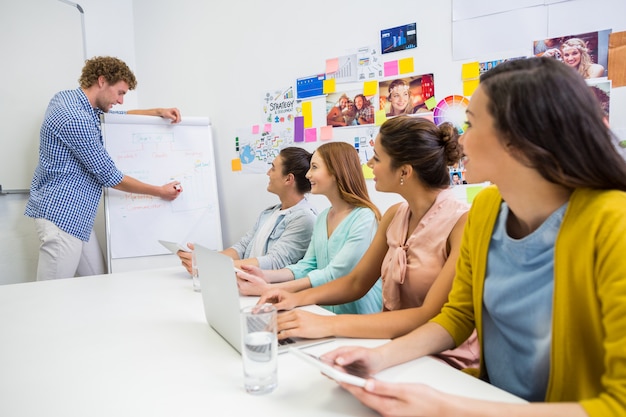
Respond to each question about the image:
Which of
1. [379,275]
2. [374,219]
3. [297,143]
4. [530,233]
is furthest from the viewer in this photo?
[297,143]

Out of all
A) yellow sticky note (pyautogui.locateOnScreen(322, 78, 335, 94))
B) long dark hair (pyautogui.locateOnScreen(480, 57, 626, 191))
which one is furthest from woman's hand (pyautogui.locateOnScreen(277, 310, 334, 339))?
yellow sticky note (pyautogui.locateOnScreen(322, 78, 335, 94))

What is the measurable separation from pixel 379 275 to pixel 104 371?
2.93ft

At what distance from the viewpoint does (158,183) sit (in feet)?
9.61

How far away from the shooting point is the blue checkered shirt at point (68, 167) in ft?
8.16

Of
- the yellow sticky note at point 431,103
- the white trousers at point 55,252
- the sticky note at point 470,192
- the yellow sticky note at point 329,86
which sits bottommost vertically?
the white trousers at point 55,252

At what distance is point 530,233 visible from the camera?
85 cm

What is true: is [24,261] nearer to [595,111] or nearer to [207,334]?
[207,334]

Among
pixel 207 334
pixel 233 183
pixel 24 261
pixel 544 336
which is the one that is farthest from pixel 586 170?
pixel 24 261

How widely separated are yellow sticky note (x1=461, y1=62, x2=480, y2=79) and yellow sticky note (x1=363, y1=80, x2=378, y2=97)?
0.46 meters

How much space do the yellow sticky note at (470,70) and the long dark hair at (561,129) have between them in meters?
1.23

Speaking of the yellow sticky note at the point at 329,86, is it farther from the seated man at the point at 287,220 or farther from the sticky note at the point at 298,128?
the seated man at the point at 287,220

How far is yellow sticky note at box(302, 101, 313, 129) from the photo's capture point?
8.38ft

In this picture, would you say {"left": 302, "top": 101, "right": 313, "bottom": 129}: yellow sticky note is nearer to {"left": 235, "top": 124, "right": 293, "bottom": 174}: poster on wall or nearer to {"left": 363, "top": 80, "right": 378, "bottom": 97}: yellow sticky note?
{"left": 235, "top": 124, "right": 293, "bottom": 174}: poster on wall

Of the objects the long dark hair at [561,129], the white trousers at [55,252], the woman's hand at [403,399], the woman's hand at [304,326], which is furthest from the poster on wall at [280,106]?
the woman's hand at [403,399]
